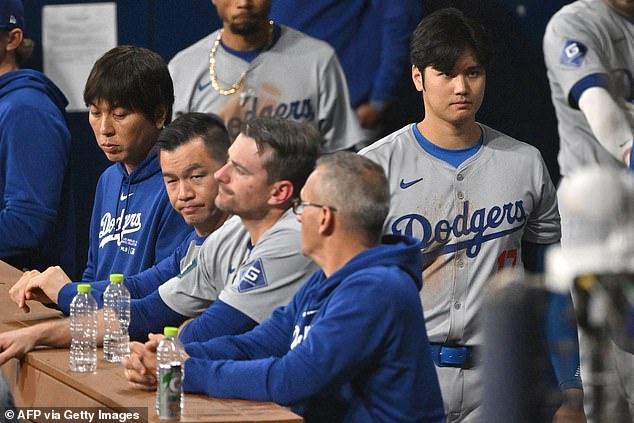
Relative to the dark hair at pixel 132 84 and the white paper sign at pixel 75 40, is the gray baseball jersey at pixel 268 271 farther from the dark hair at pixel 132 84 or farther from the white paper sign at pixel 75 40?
the white paper sign at pixel 75 40

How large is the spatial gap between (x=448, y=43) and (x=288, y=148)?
547 millimetres

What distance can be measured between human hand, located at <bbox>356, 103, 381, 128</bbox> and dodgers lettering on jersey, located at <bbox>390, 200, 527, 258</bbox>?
53.4 inches

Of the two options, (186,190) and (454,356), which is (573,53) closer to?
(454,356)

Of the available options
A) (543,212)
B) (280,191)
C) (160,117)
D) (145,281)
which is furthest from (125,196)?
(543,212)

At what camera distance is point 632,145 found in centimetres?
279

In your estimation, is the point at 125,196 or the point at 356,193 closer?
the point at 356,193

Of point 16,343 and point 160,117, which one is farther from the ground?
point 160,117

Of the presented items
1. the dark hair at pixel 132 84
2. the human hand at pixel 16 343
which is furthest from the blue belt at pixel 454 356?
the dark hair at pixel 132 84

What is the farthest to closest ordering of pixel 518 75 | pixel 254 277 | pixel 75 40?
pixel 75 40
pixel 518 75
pixel 254 277

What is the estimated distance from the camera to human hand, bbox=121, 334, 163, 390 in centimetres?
260

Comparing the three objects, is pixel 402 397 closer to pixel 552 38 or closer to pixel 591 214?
pixel 591 214

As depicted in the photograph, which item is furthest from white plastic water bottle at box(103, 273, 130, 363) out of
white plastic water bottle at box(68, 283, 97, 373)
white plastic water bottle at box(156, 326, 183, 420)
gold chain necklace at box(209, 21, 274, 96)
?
gold chain necklace at box(209, 21, 274, 96)

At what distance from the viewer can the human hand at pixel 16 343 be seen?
3098 millimetres

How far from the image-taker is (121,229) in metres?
3.68
